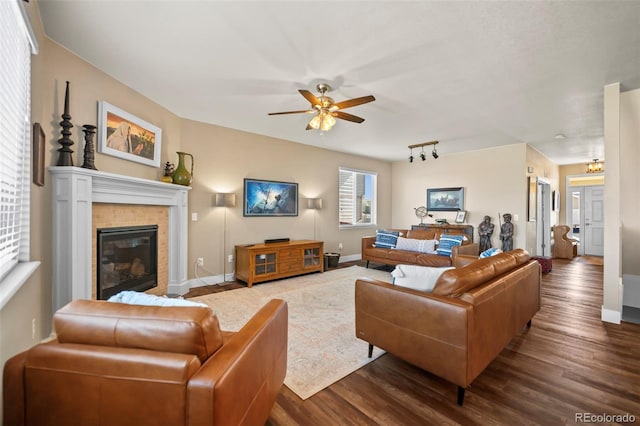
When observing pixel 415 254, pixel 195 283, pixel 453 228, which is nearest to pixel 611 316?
pixel 415 254

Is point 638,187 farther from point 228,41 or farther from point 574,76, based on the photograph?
point 228,41

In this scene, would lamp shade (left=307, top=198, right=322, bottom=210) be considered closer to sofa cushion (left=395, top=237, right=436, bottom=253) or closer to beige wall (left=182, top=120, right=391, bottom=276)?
beige wall (left=182, top=120, right=391, bottom=276)

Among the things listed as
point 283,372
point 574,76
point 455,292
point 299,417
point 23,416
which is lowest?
point 299,417

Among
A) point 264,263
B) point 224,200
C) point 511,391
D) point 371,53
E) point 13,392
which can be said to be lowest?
point 511,391

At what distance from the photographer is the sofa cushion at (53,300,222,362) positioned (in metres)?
1.03

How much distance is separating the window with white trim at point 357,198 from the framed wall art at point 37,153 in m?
5.17

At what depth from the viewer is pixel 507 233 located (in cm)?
550

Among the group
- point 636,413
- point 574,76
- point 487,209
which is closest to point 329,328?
point 636,413

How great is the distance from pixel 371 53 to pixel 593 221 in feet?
29.0

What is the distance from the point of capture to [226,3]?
75.0 inches

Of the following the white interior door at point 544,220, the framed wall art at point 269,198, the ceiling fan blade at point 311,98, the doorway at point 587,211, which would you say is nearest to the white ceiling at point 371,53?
the ceiling fan blade at point 311,98

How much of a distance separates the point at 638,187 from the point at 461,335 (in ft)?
11.7

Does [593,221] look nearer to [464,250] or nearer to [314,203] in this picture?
[464,250]

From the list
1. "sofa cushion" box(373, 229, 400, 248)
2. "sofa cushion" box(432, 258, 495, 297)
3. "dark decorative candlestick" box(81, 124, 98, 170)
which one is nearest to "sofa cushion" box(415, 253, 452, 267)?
"sofa cushion" box(373, 229, 400, 248)
